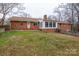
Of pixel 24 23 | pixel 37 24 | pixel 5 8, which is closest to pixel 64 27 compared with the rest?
pixel 37 24

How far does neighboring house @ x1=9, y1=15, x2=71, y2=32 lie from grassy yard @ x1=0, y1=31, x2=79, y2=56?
59mm

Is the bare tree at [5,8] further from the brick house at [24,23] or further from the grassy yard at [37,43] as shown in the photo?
the grassy yard at [37,43]

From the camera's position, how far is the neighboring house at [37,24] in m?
3.02

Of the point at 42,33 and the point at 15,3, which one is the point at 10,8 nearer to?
the point at 15,3

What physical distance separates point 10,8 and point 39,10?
0.35m

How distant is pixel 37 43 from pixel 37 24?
0.22 m

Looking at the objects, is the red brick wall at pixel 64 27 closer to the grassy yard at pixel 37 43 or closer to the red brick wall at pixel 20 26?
the grassy yard at pixel 37 43

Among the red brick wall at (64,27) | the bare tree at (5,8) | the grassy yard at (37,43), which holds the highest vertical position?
the bare tree at (5,8)

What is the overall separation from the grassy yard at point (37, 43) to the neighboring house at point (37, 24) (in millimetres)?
59

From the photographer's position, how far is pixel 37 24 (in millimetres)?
3035

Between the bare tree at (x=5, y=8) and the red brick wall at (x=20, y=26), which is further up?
the bare tree at (x=5, y=8)

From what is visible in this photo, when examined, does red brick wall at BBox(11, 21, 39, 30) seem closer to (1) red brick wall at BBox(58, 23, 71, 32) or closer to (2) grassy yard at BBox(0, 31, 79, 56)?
(2) grassy yard at BBox(0, 31, 79, 56)

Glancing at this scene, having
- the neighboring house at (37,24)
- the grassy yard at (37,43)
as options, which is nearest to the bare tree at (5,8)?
the neighboring house at (37,24)

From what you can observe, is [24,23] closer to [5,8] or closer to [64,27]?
[5,8]
